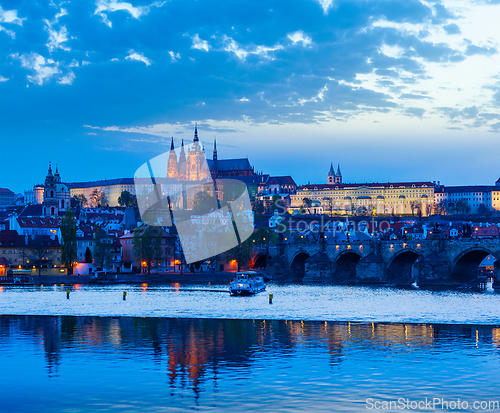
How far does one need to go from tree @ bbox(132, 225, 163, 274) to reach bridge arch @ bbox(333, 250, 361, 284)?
23231 millimetres

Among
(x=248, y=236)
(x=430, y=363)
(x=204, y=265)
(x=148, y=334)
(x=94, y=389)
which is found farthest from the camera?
(x=248, y=236)

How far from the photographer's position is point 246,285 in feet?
198

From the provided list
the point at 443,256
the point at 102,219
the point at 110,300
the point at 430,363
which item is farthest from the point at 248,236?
the point at 430,363

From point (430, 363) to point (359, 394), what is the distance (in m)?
5.00

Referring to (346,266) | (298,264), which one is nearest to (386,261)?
(346,266)

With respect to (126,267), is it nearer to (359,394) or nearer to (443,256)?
(443,256)

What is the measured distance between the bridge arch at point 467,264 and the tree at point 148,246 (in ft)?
125

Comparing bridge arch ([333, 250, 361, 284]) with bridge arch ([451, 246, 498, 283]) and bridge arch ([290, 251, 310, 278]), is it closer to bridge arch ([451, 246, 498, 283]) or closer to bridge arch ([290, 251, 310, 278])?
bridge arch ([290, 251, 310, 278])

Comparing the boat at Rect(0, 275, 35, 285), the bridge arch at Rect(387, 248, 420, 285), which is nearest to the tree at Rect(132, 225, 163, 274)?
the boat at Rect(0, 275, 35, 285)

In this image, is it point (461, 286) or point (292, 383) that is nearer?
point (292, 383)

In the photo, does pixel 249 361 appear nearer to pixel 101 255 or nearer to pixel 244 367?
pixel 244 367

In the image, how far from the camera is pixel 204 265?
320 feet

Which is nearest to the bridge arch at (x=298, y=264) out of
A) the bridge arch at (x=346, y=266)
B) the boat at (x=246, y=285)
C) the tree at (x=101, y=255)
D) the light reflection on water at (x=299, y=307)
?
the bridge arch at (x=346, y=266)

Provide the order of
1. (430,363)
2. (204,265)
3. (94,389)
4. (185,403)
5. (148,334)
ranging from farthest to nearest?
1. (204,265)
2. (148,334)
3. (430,363)
4. (94,389)
5. (185,403)
